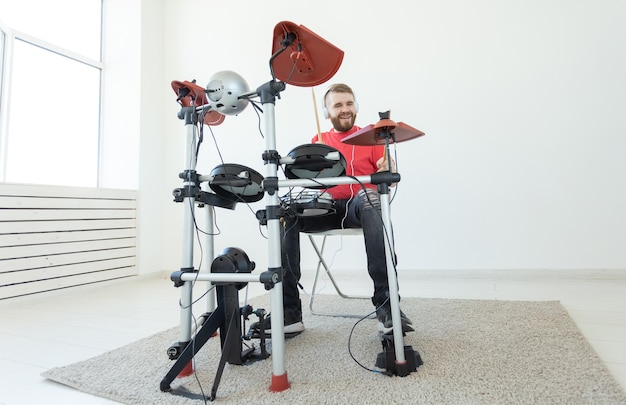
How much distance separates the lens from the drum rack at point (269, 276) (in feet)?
3.21

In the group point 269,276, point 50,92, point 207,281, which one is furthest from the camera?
point 50,92

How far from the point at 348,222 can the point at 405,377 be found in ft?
2.16

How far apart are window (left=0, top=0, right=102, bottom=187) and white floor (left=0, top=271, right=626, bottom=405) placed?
108cm

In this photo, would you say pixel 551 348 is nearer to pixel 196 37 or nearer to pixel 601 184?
pixel 601 184

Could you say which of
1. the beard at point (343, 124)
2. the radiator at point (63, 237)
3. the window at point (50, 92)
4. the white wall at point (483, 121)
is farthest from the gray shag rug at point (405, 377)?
the window at point (50, 92)

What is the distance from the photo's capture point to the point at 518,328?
1.39 meters

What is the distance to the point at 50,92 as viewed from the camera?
2.95 metres

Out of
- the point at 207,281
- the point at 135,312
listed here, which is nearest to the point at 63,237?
the point at 135,312

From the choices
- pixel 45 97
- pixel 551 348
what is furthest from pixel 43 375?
pixel 45 97

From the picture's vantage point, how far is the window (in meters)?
2.62

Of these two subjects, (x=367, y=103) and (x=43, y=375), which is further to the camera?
(x=367, y=103)

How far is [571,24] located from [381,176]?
232cm

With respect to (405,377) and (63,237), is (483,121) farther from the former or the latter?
(63,237)

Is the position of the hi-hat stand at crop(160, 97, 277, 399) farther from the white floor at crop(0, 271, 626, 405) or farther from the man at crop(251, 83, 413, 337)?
the white floor at crop(0, 271, 626, 405)
